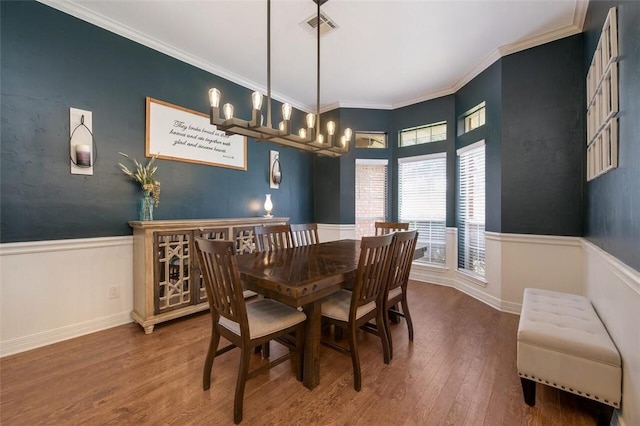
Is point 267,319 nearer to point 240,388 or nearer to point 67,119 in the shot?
point 240,388

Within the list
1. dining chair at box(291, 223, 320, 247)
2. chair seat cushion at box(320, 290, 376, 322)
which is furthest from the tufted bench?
dining chair at box(291, 223, 320, 247)

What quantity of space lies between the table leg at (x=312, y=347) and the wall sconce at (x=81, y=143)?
8.15 feet

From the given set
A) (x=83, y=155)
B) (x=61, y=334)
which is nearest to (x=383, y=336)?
(x=61, y=334)

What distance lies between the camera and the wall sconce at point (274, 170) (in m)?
4.22

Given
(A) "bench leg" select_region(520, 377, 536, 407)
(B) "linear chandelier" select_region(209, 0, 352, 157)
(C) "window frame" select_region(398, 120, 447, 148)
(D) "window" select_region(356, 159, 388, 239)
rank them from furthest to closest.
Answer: (D) "window" select_region(356, 159, 388, 239)
(C) "window frame" select_region(398, 120, 447, 148)
(B) "linear chandelier" select_region(209, 0, 352, 157)
(A) "bench leg" select_region(520, 377, 536, 407)

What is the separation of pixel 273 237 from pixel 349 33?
7.70 ft

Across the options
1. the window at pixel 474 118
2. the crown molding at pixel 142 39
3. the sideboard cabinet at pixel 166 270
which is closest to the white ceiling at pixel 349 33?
the crown molding at pixel 142 39

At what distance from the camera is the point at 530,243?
2953 mm

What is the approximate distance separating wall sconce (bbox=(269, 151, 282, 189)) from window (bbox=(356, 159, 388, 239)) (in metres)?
1.42

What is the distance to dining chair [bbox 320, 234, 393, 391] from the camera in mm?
1732

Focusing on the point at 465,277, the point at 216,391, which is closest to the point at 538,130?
the point at 465,277

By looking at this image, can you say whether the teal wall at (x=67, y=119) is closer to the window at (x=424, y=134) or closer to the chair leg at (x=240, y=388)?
the chair leg at (x=240, y=388)

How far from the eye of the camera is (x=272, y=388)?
68.6 inches

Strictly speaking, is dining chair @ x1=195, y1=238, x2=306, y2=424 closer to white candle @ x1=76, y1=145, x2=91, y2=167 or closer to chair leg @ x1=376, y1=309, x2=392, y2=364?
chair leg @ x1=376, y1=309, x2=392, y2=364
